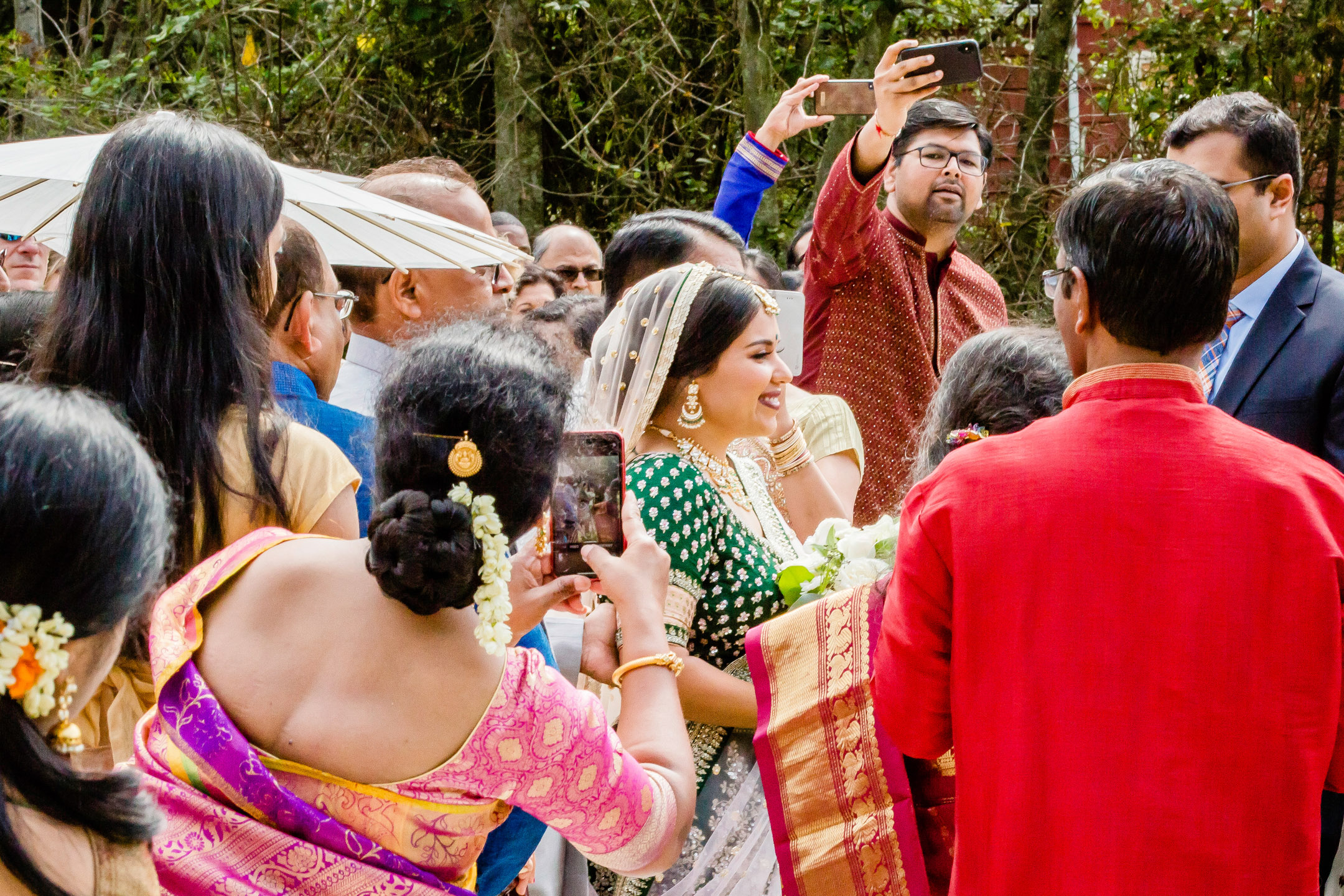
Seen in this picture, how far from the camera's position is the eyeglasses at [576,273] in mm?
5121

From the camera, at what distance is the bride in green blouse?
2283mm

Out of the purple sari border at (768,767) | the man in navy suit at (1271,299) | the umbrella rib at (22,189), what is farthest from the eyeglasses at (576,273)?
the purple sari border at (768,767)

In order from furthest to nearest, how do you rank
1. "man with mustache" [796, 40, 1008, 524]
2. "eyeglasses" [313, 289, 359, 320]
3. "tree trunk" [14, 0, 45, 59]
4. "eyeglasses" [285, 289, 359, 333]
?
"tree trunk" [14, 0, 45, 59], "man with mustache" [796, 40, 1008, 524], "eyeglasses" [313, 289, 359, 320], "eyeglasses" [285, 289, 359, 333]

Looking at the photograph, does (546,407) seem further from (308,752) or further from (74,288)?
(74,288)

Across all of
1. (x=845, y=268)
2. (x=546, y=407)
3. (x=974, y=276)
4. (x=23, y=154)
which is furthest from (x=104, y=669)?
(x=974, y=276)

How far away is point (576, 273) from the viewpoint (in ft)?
16.9

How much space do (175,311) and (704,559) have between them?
3.45 feet

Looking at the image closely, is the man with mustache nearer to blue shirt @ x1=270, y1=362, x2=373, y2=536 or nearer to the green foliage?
blue shirt @ x1=270, y1=362, x2=373, y2=536

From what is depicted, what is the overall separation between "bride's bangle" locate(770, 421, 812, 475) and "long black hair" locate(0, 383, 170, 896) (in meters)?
1.94

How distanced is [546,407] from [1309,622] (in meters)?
1.07

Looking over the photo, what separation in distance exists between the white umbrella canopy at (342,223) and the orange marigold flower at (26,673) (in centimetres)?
157

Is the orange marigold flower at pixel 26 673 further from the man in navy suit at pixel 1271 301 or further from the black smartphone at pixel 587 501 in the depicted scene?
the man in navy suit at pixel 1271 301

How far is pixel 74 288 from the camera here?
1873 millimetres

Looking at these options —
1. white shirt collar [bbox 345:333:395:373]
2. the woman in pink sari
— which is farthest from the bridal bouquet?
white shirt collar [bbox 345:333:395:373]
